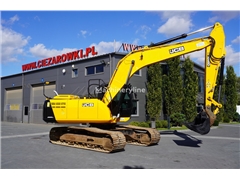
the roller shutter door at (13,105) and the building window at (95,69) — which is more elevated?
the building window at (95,69)

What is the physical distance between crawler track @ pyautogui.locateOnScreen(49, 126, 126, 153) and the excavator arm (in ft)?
3.84

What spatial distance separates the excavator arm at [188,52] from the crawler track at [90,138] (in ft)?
3.84

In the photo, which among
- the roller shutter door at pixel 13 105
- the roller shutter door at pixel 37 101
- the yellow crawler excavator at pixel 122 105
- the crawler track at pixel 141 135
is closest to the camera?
the yellow crawler excavator at pixel 122 105

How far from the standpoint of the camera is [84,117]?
1078cm

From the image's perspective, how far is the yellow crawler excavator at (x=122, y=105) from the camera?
9.96 metres

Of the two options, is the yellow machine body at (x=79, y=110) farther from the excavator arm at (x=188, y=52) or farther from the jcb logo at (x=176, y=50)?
the jcb logo at (x=176, y=50)

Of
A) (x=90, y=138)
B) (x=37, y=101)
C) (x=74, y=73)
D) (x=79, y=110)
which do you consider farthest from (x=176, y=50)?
(x=37, y=101)

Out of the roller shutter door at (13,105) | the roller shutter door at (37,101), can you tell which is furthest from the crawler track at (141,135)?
the roller shutter door at (13,105)

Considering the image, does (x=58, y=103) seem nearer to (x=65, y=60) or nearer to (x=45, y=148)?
(x=45, y=148)

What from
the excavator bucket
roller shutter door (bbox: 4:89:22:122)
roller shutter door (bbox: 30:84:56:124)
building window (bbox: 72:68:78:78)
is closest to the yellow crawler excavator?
the excavator bucket

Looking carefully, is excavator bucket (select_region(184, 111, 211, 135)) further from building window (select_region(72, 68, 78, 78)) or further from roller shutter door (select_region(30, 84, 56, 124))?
roller shutter door (select_region(30, 84, 56, 124))

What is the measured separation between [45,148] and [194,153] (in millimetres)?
6180

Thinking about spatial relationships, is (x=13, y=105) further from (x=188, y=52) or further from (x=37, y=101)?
(x=188, y=52)

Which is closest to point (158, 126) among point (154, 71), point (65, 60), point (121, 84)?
point (154, 71)
